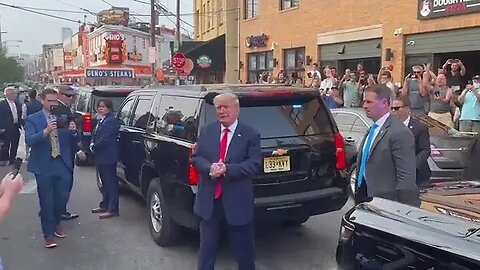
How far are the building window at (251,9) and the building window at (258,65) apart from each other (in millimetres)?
1937

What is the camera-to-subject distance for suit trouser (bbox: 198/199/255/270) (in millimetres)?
4500

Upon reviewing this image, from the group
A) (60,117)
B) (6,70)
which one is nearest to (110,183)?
(60,117)

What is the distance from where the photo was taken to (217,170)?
427 cm

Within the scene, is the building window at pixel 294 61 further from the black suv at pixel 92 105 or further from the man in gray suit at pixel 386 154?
the man in gray suit at pixel 386 154

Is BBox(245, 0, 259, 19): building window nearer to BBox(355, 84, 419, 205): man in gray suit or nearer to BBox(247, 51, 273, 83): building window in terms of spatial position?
BBox(247, 51, 273, 83): building window

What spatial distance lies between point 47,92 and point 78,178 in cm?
459

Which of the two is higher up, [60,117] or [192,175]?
[60,117]

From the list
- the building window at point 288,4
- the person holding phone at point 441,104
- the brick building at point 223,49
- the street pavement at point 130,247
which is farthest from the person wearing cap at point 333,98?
the brick building at point 223,49

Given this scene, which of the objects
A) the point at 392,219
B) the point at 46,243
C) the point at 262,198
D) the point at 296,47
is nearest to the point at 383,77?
the point at 262,198

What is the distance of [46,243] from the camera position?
19.9 ft

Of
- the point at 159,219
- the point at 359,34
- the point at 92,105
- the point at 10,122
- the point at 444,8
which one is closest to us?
the point at 159,219

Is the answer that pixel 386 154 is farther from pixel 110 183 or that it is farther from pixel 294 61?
pixel 294 61

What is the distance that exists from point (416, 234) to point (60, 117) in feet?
14.6

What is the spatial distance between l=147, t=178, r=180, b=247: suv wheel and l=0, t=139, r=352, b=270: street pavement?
4.4 inches
